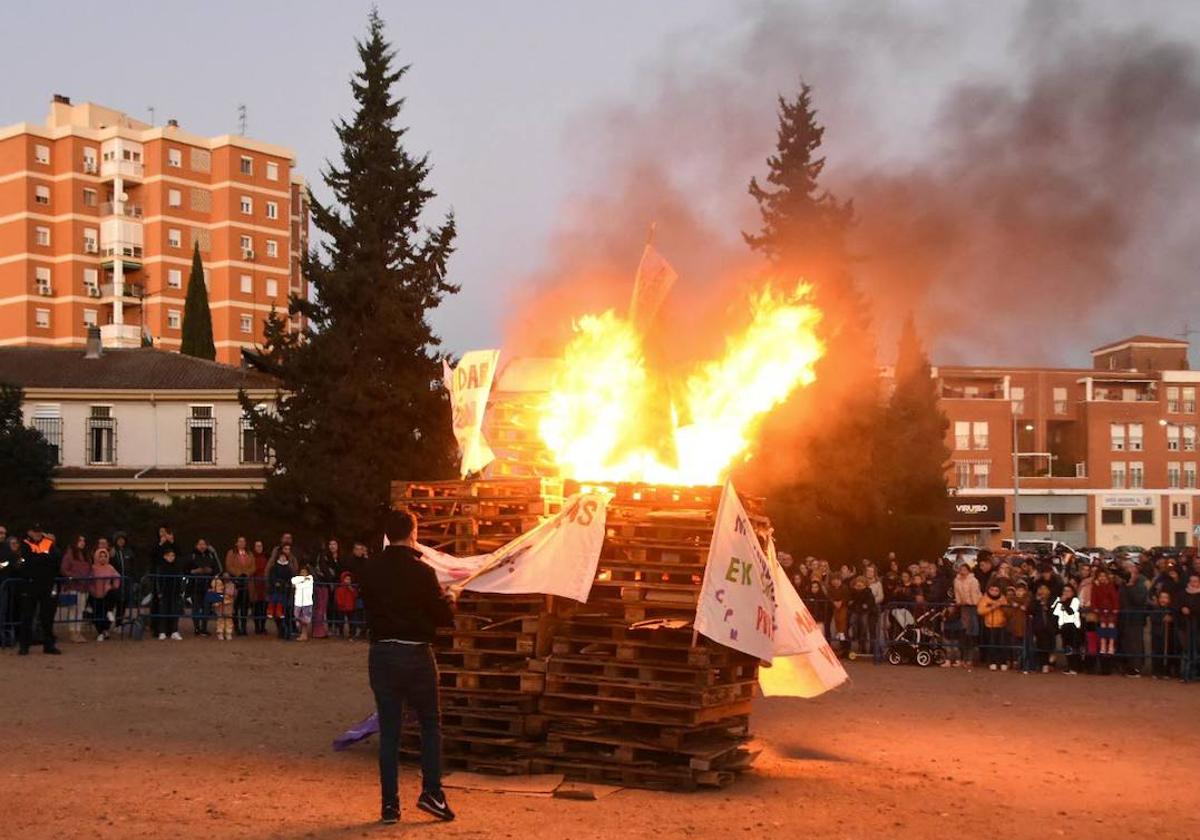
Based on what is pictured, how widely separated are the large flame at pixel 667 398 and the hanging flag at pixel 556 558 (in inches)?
75.1

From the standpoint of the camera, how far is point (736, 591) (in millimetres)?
9812

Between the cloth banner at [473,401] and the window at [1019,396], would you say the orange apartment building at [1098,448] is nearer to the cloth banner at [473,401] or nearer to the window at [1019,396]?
the window at [1019,396]

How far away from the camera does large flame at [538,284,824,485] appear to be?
12.2 m

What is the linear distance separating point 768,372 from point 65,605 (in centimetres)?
1386

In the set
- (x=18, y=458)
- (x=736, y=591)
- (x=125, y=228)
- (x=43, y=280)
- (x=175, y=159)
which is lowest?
(x=736, y=591)

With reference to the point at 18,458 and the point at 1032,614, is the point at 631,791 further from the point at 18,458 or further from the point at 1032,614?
the point at 18,458

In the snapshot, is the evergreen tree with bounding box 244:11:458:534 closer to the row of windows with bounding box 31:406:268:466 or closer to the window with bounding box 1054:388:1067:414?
the row of windows with bounding box 31:406:268:466

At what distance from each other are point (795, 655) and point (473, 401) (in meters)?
4.52

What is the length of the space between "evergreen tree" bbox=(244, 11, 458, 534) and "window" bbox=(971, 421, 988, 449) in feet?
189

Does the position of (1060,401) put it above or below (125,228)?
below

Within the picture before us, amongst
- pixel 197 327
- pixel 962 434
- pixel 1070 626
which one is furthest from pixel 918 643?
pixel 962 434

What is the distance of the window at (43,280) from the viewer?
90.2 meters

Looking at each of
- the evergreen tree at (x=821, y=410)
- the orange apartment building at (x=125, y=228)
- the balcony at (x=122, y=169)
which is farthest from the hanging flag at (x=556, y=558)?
the balcony at (x=122, y=169)

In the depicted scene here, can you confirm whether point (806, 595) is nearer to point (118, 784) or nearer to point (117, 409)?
point (118, 784)
